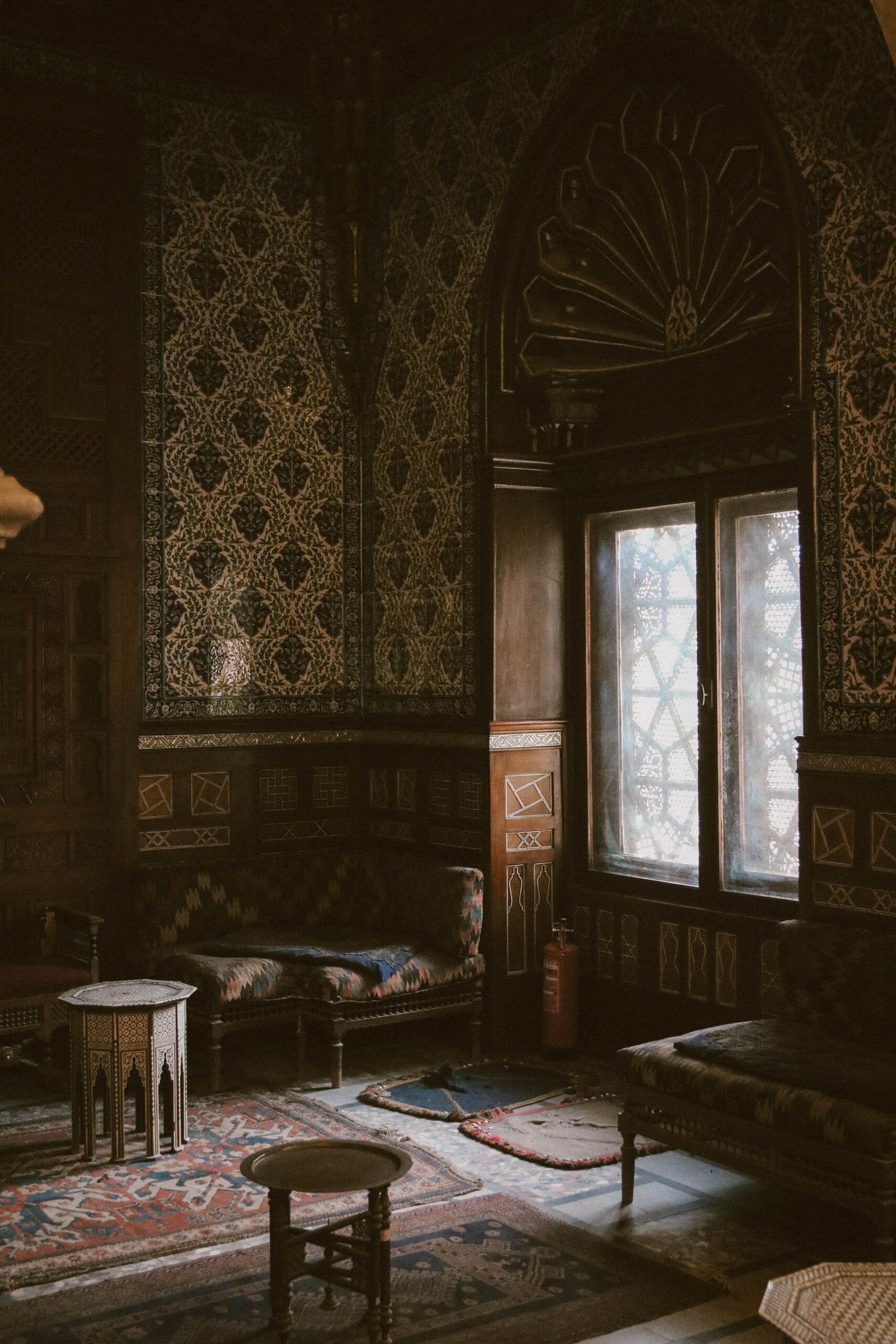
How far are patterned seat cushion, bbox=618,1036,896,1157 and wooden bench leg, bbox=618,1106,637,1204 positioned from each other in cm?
16

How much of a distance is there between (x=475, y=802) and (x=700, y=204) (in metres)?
3.01

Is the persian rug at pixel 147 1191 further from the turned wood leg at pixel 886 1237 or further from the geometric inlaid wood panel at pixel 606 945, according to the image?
the geometric inlaid wood panel at pixel 606 945

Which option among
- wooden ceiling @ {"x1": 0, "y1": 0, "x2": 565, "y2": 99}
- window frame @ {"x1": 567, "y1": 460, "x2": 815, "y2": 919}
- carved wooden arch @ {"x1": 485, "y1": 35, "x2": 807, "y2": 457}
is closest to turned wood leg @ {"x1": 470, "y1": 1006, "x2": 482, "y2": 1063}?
window frame @ {"x1": 567, "y1": 460, "x2": 815, "y2": 919}

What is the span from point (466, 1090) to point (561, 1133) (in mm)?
732

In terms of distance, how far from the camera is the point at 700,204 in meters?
6.59

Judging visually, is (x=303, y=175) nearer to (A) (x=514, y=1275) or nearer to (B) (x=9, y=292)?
(B) (x=9, y=292)

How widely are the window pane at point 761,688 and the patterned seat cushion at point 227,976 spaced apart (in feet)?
6.84

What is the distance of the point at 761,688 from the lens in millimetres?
6504

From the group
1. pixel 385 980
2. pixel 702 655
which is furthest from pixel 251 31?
pixel 385 980

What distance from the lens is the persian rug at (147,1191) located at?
4742 mm

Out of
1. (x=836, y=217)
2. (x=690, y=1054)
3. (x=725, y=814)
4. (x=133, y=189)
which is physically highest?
(x=133, y=189)

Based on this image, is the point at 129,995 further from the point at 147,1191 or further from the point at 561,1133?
the point at 561,1133

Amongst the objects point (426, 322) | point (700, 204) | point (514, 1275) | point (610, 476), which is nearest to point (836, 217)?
point (700, 204)

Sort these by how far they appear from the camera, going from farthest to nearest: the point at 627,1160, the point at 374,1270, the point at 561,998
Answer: the point at 561,998, the point at 627,1160, the point at 374,1270
